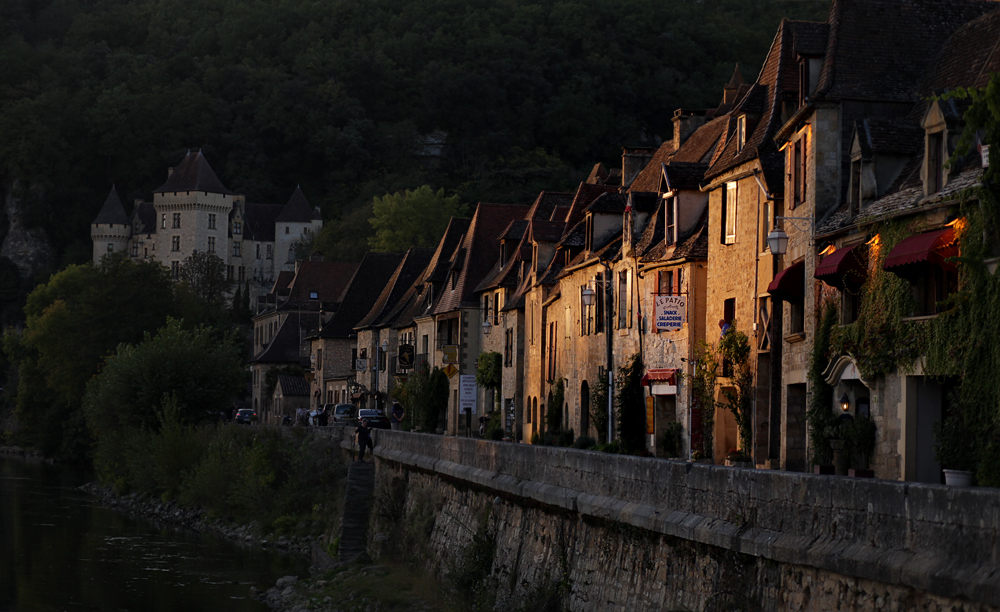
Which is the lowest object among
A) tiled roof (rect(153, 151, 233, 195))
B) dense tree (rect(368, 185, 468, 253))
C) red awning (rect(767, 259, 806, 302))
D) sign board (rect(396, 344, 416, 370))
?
sign board (rect(396, 344, 416, 370))

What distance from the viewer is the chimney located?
40156mm

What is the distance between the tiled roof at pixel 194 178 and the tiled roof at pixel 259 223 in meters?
→ 4.52

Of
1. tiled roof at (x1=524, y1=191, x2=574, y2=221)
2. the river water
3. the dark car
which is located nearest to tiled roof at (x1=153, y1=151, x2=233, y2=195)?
the dark car

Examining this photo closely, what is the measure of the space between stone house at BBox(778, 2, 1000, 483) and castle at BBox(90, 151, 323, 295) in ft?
433

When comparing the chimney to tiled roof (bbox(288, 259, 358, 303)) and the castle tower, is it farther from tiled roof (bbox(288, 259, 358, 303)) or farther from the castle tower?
the castle tower

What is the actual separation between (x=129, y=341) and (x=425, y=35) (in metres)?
105

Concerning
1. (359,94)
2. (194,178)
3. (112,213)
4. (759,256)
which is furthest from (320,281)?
(359,94)

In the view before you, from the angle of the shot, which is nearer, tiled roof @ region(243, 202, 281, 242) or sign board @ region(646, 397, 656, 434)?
sign board @ region(646, 397, 656, 434)

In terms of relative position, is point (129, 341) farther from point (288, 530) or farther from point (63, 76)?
point (63, 76)

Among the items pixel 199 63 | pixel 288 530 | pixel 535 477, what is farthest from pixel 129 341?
pixel 199 63

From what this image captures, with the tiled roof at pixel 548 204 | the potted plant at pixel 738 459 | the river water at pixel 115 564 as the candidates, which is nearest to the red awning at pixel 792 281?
the potted plant at pixel 738 459

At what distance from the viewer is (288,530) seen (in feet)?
143

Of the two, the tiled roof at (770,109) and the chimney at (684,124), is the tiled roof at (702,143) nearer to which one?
the chimney at (684,124)

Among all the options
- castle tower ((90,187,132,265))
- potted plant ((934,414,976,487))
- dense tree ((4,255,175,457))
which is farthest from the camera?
castle tower ((90,187,132,265))
